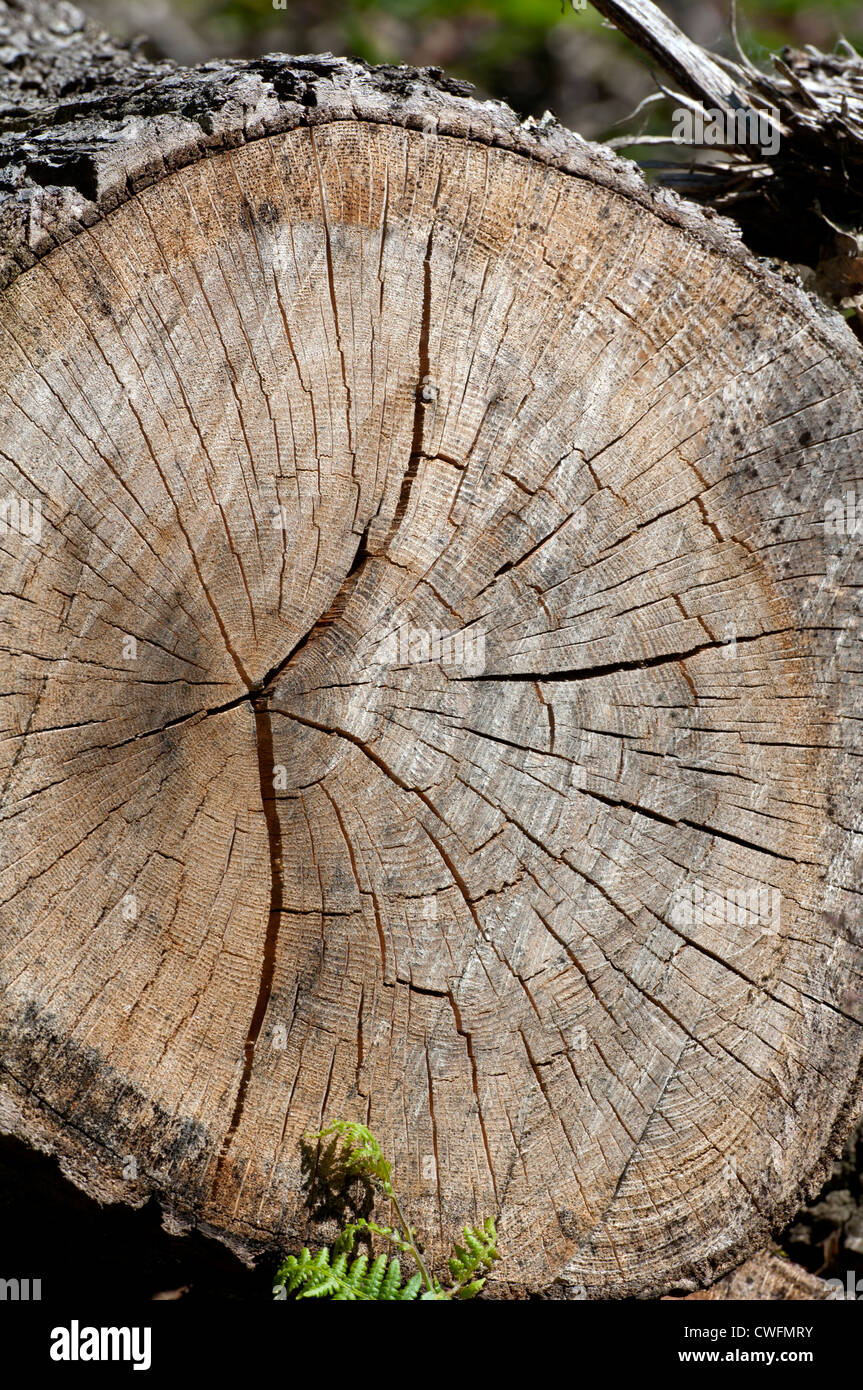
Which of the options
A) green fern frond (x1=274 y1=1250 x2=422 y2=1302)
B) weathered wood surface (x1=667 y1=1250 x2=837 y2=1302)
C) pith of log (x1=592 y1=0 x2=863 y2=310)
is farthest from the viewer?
pith of log (x1=592 y1=0 x2=863 y2=310)

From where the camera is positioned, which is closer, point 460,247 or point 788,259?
point 460,247

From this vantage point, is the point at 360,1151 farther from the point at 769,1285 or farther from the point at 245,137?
the point at 245,137

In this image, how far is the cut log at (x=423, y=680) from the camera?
228cm

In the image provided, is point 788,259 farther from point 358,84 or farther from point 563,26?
point 563,26

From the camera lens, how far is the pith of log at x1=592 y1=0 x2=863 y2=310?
3512 millimetres

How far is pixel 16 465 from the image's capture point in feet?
7.39

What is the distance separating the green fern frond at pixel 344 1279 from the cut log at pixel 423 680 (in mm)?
112

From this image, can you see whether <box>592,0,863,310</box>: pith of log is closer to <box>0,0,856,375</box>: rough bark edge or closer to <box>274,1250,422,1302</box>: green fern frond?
<box>0,0,856,375</box>: rough bark edge

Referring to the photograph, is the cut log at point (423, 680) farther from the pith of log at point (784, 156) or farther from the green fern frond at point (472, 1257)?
the pith of log at point (784, 156)

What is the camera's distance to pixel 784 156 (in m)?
3.64

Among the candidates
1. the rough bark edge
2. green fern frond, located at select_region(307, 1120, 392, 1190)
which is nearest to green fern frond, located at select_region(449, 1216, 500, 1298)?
green fern frond, located at select_region(307, 1120, 392, 1190)
